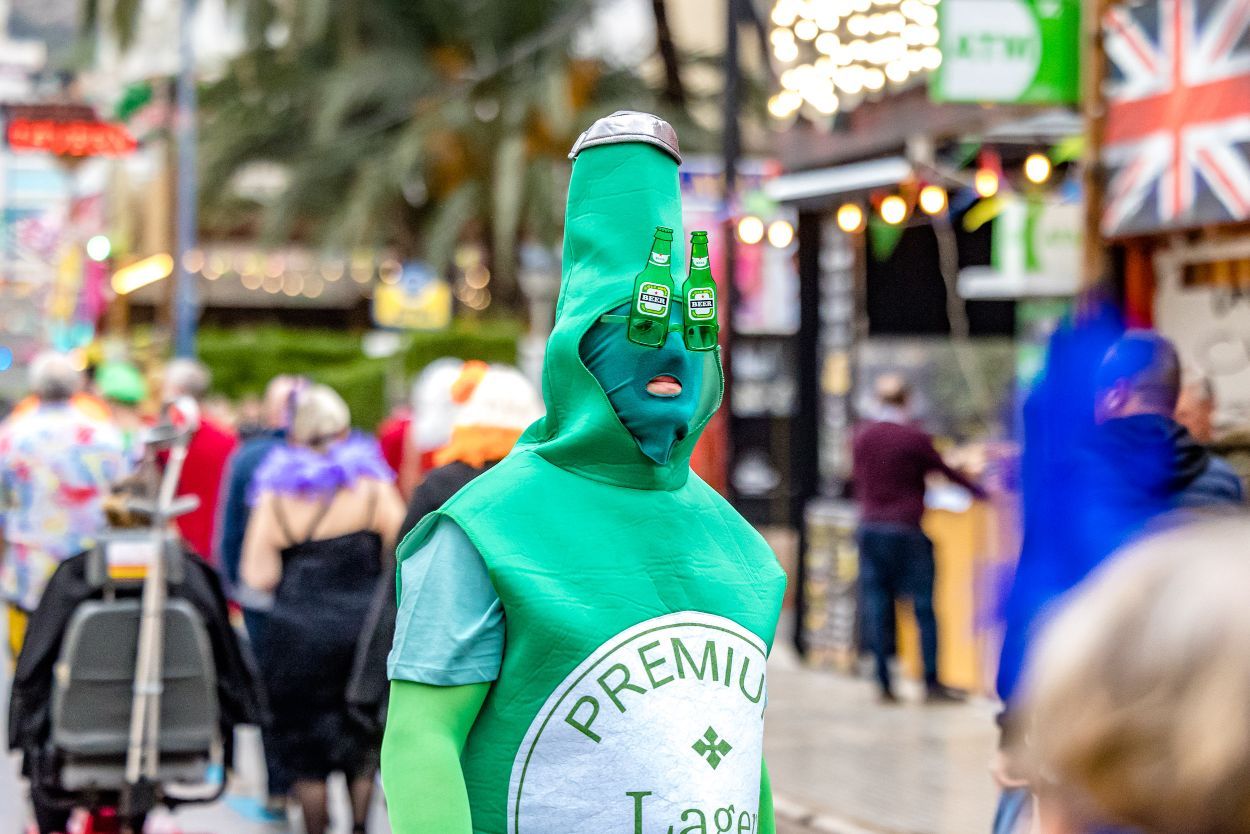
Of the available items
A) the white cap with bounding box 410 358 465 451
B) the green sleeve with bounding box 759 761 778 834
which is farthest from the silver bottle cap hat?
the white cap with bounding box 410 358 465 451

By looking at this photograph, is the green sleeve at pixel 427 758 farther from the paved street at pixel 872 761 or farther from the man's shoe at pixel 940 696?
the man's shoe at pixel 940 696

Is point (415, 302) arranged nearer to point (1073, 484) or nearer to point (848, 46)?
point (848, 46)

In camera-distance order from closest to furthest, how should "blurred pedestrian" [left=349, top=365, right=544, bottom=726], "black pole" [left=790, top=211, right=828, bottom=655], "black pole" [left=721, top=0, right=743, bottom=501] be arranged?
"blurred pedestrian" [left=349, top=365, right=544, bottom=726] < "black pole" [left=721, top=0, right=743, bottom=501] < "black pole" [left=790, top=211, right=828, bottom=655]

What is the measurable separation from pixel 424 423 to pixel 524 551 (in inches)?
220

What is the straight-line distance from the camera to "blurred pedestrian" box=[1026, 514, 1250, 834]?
42.0 inches

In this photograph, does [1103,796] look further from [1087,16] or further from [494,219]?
[494,219]

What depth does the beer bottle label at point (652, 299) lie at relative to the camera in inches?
112

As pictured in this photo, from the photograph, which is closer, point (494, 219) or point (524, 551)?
point (524, 551)

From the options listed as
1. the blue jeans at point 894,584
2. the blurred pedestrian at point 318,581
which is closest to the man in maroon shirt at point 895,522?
the blue jeans at point 894,584

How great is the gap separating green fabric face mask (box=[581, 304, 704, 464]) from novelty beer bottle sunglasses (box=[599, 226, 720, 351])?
2 cm

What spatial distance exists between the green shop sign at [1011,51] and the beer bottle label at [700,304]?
6843 millimetres

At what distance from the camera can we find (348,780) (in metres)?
7.31

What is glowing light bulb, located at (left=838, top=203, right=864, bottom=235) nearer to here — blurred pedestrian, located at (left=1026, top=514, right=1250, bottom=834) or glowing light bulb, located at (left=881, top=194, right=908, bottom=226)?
glowing light bulb, located at (left=881, top=194, right=908, bottom=226)

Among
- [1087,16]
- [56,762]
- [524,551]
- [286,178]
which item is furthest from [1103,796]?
[286,178]
